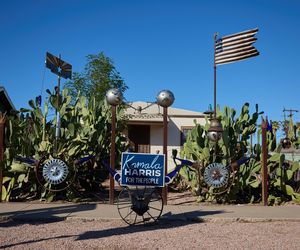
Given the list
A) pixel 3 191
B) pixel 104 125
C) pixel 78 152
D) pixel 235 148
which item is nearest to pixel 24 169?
pixel 3 191

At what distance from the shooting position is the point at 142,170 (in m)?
7.25

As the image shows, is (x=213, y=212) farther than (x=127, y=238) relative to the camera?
Yes

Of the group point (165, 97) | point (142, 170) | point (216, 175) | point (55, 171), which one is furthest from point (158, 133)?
point (142, 170)

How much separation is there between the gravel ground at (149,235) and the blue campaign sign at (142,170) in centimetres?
81

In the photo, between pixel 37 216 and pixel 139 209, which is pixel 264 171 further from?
pixel 37 216

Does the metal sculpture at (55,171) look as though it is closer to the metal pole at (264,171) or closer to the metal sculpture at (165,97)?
the metal sculpture at (165,97)

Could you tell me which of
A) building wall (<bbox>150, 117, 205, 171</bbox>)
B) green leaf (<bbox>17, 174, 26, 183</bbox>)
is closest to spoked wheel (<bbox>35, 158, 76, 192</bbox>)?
green leaf (<bbox>17, 174, 26, 183</bbox>)

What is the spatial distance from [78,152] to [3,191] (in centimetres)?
206

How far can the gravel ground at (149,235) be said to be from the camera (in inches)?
220

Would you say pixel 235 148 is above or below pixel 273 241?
above

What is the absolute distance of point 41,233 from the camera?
244 inches

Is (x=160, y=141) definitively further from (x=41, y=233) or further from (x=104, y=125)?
(x=41, y=233)

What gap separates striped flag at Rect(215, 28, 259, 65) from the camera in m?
9.66

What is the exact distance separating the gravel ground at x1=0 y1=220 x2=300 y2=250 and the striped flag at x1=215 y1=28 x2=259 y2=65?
14.7 feet
